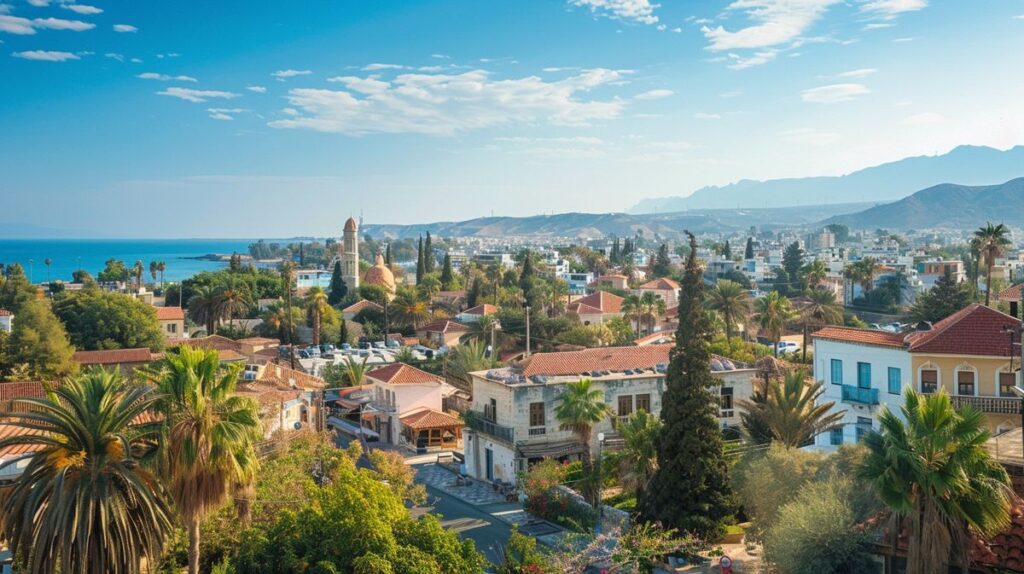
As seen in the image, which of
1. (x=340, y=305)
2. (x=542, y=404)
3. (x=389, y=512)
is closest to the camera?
(x=389, y=512)

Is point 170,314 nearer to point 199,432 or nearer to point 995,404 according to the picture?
point 995,404

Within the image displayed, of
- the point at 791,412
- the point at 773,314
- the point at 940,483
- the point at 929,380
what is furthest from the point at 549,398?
the point at 773,314

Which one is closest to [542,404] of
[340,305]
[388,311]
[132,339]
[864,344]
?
[864,344]

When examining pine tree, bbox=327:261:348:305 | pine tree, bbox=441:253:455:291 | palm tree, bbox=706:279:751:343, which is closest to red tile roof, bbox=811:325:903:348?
palm tree, bbox=706:279:751:343

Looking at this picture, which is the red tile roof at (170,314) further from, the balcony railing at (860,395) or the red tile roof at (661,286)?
the balcony railing at (860,395)

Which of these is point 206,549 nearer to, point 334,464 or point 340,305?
point 334,464

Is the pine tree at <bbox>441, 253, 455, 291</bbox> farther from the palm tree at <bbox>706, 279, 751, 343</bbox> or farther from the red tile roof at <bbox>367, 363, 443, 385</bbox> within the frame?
the red tile roof at <bbox>367, 363, 443, 385</bbox>
